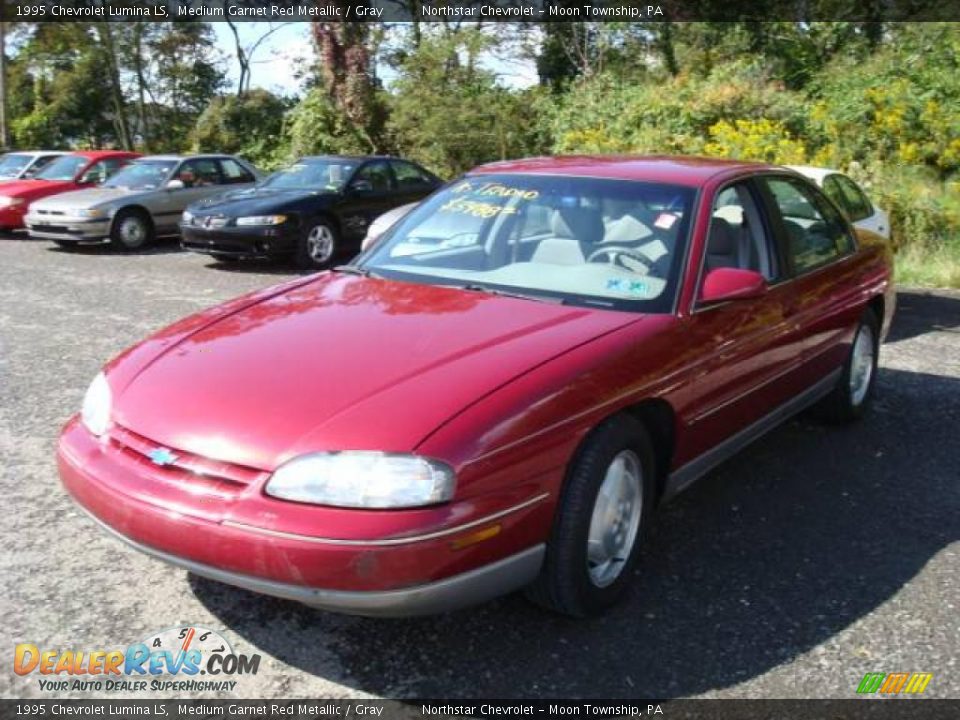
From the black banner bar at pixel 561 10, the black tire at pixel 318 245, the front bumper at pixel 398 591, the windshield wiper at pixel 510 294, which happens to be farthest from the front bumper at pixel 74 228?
the front bumper at pixel 398 591

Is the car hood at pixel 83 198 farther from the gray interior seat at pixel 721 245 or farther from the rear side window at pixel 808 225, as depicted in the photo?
the gray interior seat at pixel 721 245

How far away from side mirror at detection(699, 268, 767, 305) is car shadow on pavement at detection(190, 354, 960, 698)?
1.03 meters

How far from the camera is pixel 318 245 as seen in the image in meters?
11.7

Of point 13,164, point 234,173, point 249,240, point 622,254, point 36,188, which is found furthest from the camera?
point 13,164

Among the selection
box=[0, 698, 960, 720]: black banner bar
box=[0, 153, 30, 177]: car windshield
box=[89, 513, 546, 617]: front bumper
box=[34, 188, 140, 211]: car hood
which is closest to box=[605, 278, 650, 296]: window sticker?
box=[89, 513, 546, 617]: front bumper

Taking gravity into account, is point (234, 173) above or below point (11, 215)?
above

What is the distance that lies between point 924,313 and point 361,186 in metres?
6.91

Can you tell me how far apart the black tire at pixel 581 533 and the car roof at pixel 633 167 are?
142 centimetres

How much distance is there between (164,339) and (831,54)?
20.5 meters

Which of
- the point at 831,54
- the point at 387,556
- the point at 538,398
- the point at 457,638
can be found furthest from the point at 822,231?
the point at 831,54

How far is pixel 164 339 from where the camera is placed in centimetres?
360

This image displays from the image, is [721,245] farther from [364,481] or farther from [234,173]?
[234,173]

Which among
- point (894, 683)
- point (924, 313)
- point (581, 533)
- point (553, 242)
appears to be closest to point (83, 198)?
point (924, 313)

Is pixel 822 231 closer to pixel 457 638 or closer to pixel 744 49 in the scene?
pixel 457 638
